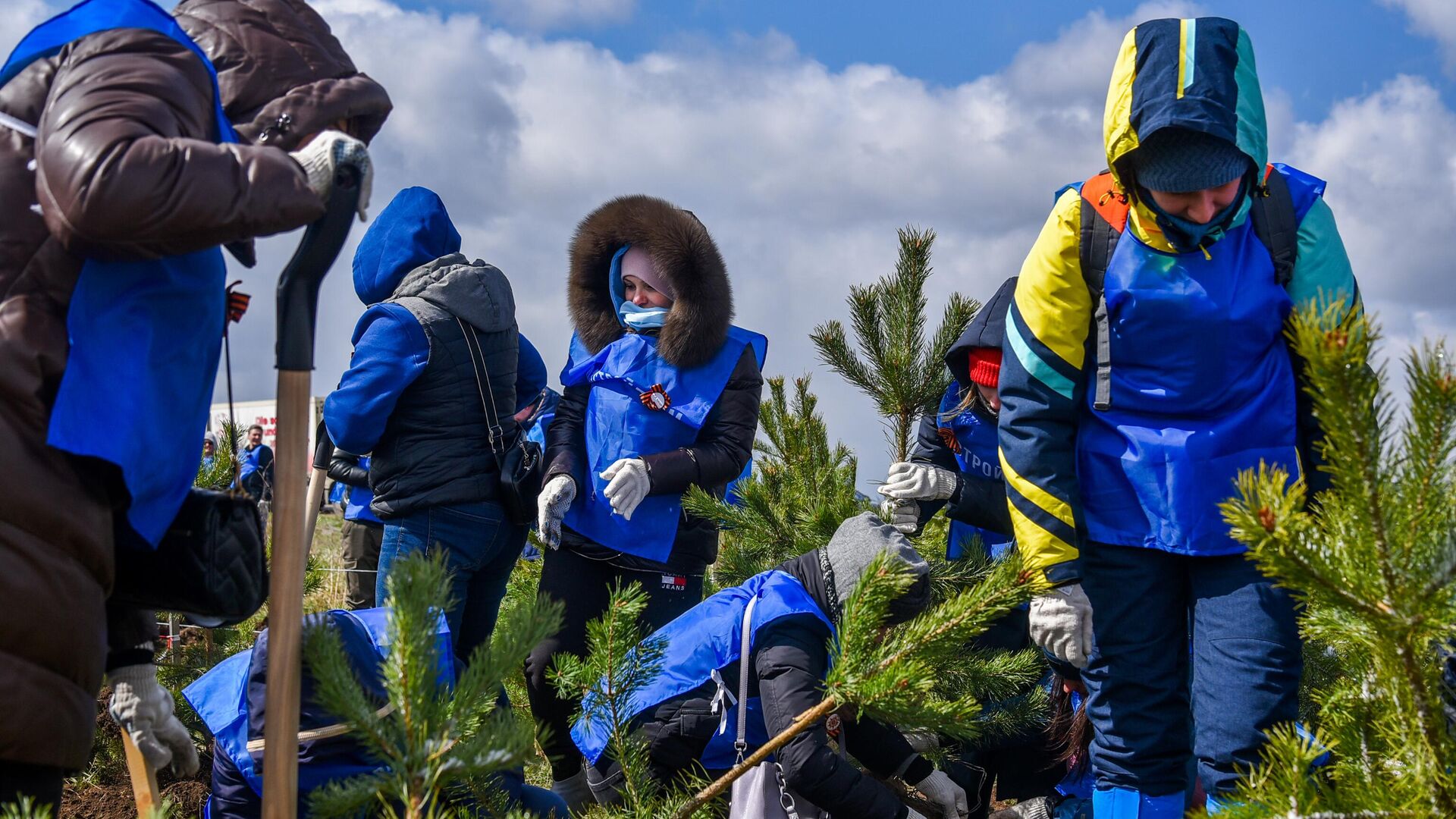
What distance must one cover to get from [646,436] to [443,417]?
0.64 m

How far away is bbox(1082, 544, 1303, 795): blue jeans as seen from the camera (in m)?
2.27

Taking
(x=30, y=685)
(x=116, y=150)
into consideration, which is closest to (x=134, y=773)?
(x=30, y=685)

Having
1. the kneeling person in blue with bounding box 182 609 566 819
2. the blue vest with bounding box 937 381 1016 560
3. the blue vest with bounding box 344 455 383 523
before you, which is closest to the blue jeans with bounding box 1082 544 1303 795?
the blue vest with bounding box 937 381 1016 560

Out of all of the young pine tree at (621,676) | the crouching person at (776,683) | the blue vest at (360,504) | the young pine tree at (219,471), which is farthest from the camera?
the blue vest at (360,504)

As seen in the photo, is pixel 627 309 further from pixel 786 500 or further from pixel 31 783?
pixel 31 783

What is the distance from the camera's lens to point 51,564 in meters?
1.45

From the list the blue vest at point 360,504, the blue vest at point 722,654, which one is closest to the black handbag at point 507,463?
the blue vest at point 722,654

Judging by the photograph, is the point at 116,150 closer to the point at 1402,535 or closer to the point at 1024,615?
the point at 1402,535

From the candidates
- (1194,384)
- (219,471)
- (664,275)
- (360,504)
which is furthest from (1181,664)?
(360,504)

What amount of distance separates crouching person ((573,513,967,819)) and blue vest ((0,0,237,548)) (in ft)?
4.84

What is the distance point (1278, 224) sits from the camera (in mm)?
2430

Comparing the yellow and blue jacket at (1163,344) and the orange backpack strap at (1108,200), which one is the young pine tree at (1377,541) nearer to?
the yellow and blue jacket at (1163,344)

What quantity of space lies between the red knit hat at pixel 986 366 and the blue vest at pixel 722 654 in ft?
2.57

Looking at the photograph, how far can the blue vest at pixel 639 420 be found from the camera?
3.80m
